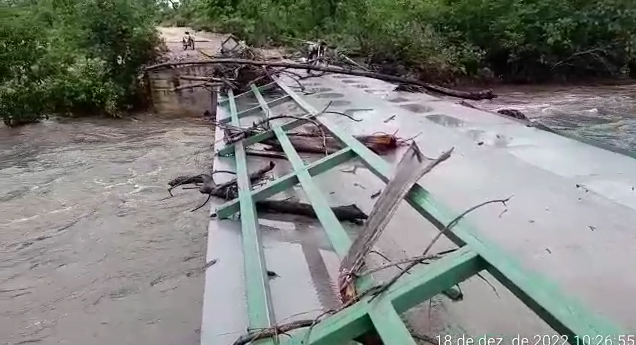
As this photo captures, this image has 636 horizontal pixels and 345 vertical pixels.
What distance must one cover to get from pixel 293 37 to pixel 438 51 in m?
3.46

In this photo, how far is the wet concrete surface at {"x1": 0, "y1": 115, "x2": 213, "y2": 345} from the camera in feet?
A: 12.1

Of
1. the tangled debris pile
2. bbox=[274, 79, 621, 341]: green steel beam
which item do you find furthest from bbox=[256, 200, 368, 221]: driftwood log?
the tangled debris pile

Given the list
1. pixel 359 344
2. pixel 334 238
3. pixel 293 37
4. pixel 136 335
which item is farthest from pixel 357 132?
pixel 293 37

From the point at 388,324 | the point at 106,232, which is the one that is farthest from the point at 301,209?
the point at 106,232

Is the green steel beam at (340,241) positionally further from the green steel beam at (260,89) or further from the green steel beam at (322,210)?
the green steel beam at (260,89)

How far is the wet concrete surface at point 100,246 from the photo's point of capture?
3691 millimetres

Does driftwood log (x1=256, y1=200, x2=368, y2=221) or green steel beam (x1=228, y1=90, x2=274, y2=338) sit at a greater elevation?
green steel beam (x1=228, y1=90, x2=274, y2=338)

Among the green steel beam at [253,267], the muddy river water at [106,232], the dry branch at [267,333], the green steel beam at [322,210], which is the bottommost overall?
the muddy river water at [106,232]

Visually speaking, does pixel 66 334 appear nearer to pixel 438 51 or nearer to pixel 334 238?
pixel 334 238

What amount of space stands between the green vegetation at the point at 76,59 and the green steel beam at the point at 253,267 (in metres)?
7.87

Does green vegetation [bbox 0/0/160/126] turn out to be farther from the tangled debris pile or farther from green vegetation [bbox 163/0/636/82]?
green vegetation [bbox 163/0/636/82]

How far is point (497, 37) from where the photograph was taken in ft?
43.1

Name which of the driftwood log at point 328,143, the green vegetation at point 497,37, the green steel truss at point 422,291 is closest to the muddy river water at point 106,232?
the driftwood log at point 328,143

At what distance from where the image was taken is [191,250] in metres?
4.70
